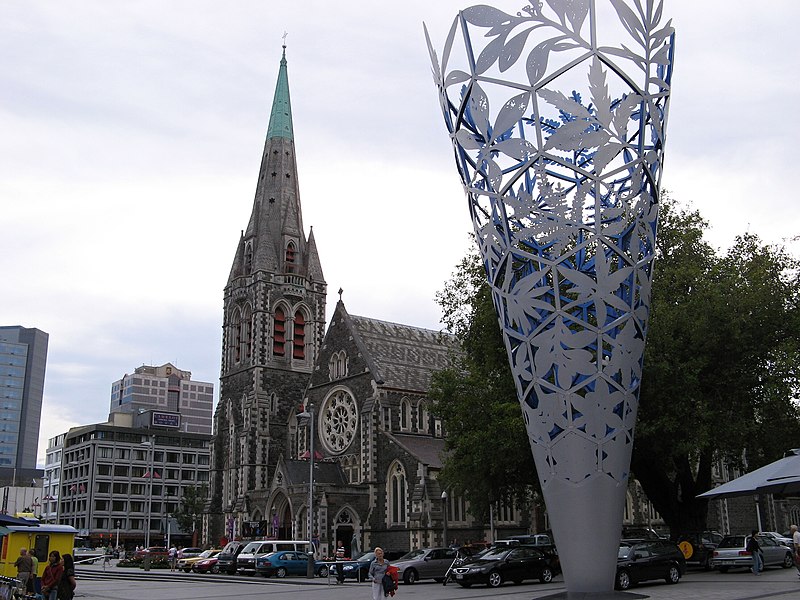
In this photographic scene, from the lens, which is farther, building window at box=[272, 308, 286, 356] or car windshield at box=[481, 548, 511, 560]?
building window at box=[272, 308, 286, 356]

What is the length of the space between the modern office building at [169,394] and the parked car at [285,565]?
121518 mm

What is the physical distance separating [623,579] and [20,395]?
591ft

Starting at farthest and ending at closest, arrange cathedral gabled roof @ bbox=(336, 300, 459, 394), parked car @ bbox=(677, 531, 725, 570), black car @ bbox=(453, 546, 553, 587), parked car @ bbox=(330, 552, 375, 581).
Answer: cathedral gabled roof @ bbox=(336, 300, 459, 394), parked car @ bbox=(330, 552, 375, 581), parked car @ bbox=(677, 531, 725, 570), black car @ bbox=(453, 546, 553, 587)

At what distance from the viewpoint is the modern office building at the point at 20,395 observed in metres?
178

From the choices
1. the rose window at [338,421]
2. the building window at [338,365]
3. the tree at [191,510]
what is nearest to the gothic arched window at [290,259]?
the building window at [338,365]

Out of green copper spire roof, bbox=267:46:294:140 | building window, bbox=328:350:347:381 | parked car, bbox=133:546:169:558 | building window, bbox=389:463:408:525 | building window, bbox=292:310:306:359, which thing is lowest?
parked car, bbox=133:546:169:558

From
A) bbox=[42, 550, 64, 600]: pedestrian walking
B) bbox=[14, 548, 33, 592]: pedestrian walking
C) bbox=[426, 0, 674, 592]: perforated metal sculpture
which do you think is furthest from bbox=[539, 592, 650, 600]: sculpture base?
bbox=[14, 548, 33, 592]: pedestrian walking

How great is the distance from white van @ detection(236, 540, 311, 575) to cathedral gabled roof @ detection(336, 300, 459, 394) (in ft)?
53.9

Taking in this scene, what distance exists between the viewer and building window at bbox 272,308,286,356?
218 ft

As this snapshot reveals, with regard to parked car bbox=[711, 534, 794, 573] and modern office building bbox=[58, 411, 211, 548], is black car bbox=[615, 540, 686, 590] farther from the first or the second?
modern office building bbox=[58, 411, 211, 548]

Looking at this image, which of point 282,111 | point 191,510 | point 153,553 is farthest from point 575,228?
point 191,510

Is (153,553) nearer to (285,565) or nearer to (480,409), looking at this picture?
(285,565)

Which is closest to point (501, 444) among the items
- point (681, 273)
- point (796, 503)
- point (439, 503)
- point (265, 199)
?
point (681, 273)

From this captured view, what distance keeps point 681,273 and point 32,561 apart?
22.9 meters
